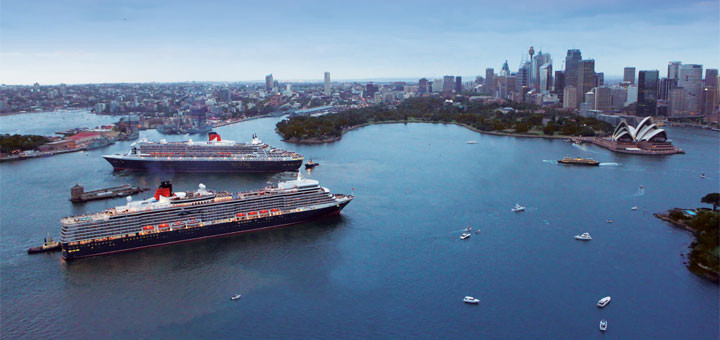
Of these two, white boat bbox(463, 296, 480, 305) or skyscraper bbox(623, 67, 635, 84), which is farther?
skyscraper bbox(623, 67, 635, 84)

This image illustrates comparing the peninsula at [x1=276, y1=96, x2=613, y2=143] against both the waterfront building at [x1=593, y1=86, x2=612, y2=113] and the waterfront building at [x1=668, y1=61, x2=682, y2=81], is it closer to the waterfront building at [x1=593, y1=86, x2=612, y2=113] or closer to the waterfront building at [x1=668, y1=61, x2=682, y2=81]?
the waterfront building at [x1=593, y1=86, x2=612, y2=113]

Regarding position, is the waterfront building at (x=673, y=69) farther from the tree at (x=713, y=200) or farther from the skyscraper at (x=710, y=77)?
the tree at (x=713, y=200)

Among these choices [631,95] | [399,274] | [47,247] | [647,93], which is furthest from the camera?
[631,95]

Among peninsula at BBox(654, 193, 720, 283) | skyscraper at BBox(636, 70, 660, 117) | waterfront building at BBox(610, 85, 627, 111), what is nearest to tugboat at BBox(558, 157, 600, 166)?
peninsula at BBox(654, 193, 720, 283)

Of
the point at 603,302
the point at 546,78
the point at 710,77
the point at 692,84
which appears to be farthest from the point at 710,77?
the point at 603,302

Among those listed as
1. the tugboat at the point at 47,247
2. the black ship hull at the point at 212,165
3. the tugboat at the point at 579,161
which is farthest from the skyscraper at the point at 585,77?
the tugboat at the point at 47,247

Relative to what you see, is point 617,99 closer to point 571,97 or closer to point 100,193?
point 571,97

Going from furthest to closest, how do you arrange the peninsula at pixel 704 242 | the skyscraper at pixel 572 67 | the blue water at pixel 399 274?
1. the skyscraper at pixel 572 67
2. the peninsula at pixel 704 242
3. the blue water at pixel 399 274
